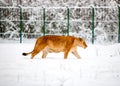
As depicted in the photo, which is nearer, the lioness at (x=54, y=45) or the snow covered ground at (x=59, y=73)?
the snow covered ground at (x=59, y=73)

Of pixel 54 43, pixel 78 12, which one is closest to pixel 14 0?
pixel 78 12

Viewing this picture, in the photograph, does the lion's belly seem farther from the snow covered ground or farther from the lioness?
the snow covered ground

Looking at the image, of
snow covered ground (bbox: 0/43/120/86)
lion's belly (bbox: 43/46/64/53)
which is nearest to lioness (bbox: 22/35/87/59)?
lion's belly (bbox: 43/46/64/53)

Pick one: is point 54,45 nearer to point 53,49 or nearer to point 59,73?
point 53,49

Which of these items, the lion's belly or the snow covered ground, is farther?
the lion's belly

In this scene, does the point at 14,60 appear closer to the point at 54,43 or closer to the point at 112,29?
the point at 54,43

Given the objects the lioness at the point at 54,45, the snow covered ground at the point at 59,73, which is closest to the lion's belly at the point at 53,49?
the lioness at the point at 54,45

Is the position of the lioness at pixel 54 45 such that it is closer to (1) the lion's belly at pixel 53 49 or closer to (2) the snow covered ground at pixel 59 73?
(1) the lion's belly at pixel 53 49

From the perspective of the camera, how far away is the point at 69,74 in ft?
24.3

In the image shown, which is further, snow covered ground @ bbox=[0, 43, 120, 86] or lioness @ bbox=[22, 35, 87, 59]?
lioness @ bbox=[22, 35, 87, 59]

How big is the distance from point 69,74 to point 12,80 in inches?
41.8

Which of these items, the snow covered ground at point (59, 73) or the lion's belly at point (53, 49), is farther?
the lion's belly at point (53, 49)

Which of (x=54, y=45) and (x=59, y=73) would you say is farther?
(x=54, y=45)

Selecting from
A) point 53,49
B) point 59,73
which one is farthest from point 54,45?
point 59,73
